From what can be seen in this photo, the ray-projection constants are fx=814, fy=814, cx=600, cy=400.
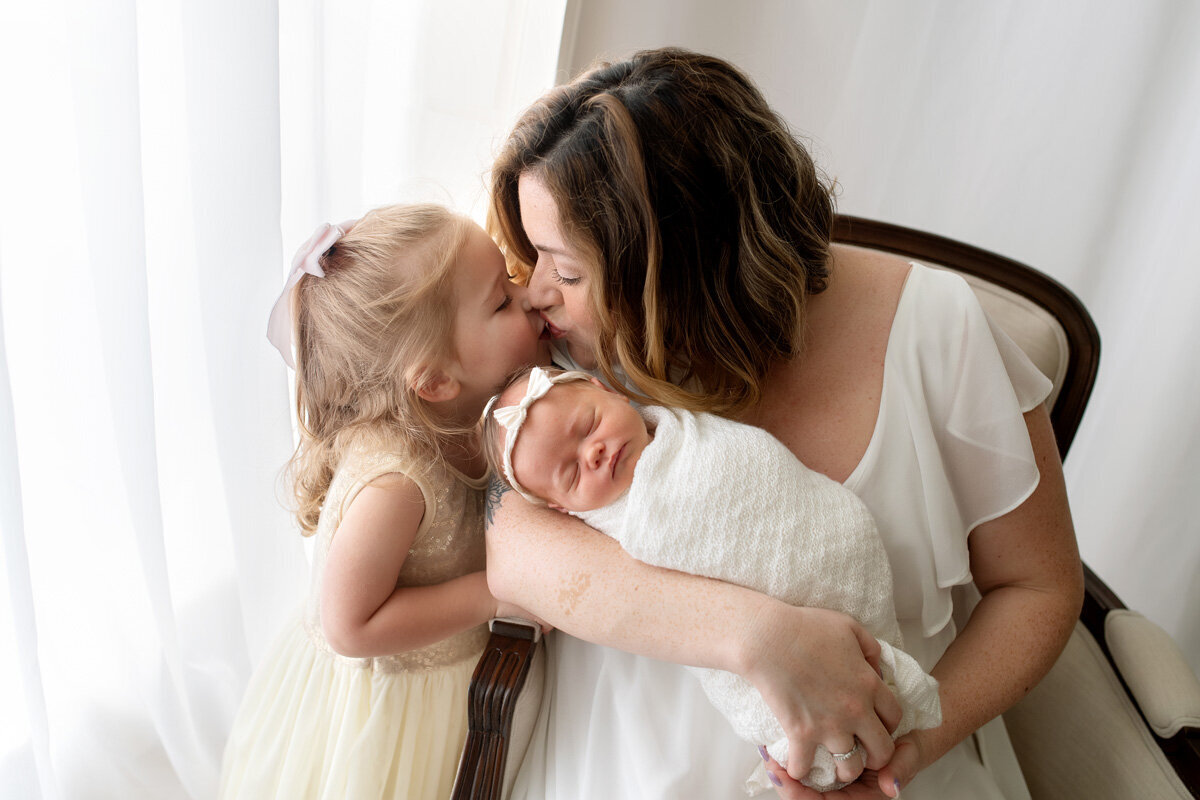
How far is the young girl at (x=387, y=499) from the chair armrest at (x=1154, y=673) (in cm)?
111

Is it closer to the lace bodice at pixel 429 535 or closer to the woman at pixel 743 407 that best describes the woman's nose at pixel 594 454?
the woman at pixel 743 407

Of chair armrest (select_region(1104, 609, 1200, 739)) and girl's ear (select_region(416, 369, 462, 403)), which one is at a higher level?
girl's ear (select_region(416, 369, 462, 403))

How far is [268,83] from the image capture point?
1205 millimetres

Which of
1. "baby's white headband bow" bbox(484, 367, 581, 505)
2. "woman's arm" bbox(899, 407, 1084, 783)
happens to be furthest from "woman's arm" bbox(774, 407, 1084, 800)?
"baby's white headband bow" bbox(484, 367, 581, 505)

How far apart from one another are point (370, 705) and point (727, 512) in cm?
72

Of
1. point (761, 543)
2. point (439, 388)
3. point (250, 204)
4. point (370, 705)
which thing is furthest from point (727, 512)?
point (250, 204)

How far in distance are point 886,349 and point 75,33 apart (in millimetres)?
1198

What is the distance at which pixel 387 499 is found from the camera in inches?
48.6

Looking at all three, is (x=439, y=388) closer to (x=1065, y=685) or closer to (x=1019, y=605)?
(x=1019, y=605)

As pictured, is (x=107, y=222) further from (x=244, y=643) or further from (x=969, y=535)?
(x=969, y=535)

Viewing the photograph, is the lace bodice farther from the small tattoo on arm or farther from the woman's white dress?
the woman's white dress

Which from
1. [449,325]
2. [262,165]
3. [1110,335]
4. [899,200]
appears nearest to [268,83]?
[262,165]

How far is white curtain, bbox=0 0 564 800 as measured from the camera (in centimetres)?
103

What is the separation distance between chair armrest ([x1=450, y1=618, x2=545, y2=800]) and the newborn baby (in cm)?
23
